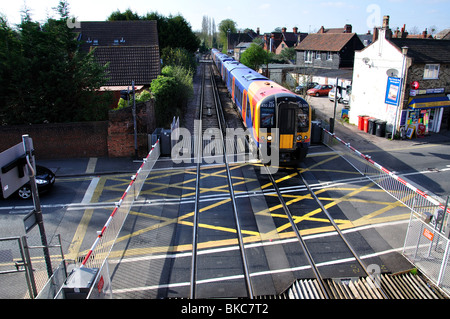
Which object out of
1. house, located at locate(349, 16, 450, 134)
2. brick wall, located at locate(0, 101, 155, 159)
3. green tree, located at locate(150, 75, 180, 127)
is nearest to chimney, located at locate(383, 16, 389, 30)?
house, located at locate(349, 16, 450, 134)

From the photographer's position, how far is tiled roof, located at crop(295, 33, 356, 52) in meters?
41.1

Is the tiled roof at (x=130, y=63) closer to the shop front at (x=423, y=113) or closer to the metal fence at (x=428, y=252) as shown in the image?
the shop front at (x=423, y=113)

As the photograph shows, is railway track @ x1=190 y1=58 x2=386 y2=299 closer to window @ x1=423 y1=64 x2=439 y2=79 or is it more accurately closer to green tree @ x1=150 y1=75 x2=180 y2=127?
green tree @ x1=150 y1=75 x2=180 y2=127

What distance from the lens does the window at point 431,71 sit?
19388 mm

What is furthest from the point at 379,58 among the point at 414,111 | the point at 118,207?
the point at 118,207

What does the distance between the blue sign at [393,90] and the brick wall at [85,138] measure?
13783mm

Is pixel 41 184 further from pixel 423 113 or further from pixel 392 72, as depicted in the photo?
pixel 423 113

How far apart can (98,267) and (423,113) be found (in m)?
19.8

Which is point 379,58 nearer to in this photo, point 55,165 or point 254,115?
point 254,115

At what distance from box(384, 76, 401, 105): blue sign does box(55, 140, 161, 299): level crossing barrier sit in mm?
15291

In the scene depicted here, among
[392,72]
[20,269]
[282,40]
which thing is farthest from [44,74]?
[282,40]

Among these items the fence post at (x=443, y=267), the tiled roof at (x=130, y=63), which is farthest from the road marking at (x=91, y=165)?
the fence post at (x=443, y=267)

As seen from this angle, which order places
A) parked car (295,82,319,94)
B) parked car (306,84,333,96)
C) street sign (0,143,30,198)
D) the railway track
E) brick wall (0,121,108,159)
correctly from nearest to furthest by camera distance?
1. street sign (0,143,30,198)
2. the railway track
3. brick wall (0,121,108,159)
4. parked car (295,82,319,94)
5. parked car (306,84,333,96)

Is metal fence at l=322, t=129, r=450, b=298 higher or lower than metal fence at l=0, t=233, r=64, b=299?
higher
